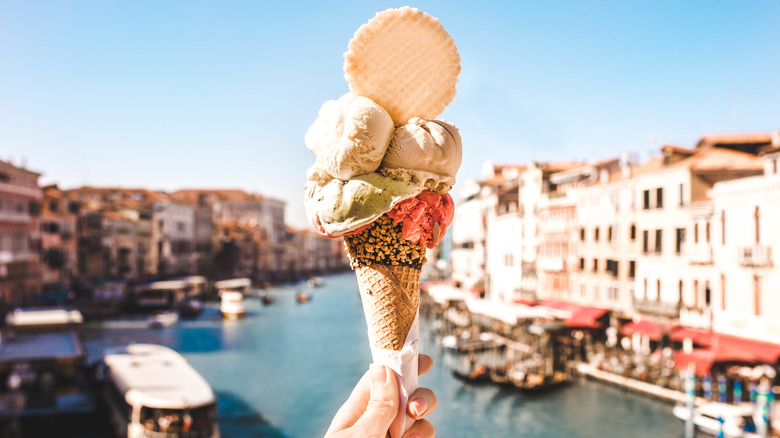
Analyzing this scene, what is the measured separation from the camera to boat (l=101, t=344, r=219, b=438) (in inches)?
601

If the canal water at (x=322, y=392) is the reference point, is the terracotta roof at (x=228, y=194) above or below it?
above

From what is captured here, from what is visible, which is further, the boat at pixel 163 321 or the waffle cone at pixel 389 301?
the boat at pixel 163 321

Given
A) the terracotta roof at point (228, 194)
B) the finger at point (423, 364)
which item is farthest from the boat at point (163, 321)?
the terracotta roof at point (228, 194)

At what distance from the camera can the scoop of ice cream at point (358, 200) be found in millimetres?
2008

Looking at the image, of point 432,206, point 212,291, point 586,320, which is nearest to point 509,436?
point 586,320

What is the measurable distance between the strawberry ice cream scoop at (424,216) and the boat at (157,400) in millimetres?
14968

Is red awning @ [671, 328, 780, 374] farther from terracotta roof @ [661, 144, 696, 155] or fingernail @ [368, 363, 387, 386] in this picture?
fingernail @ [368, 363, 387, 386]

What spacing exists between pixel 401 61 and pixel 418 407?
1.20 metres

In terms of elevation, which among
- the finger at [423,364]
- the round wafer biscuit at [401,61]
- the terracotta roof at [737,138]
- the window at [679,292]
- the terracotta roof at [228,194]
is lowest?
the window at [679,292]

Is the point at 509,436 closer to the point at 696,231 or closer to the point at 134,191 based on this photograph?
the point at 696,231

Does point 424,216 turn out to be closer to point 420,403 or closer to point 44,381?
point 420,403

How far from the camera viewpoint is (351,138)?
6.63 feet

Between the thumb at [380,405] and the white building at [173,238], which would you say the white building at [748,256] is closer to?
the thumb at [380,405]

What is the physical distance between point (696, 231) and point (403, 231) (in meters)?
22.1
